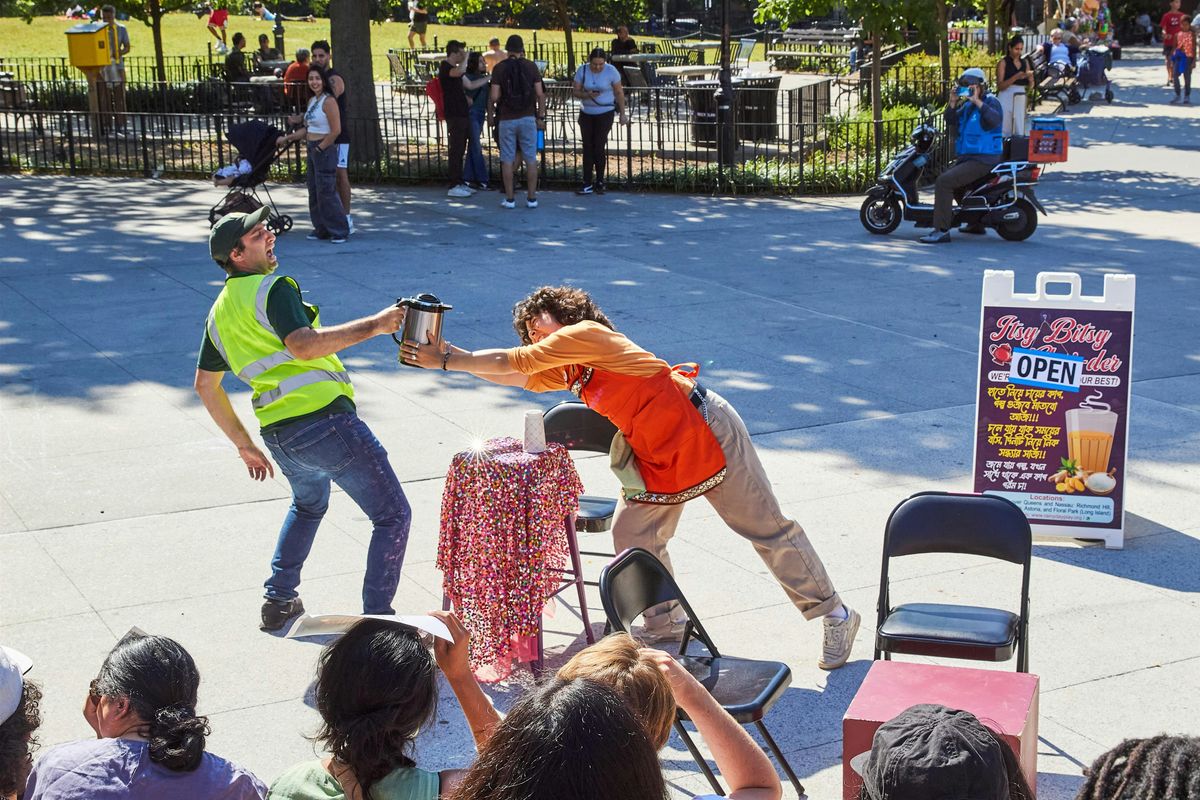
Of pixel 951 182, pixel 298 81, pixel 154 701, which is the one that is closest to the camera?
pixel 154 701

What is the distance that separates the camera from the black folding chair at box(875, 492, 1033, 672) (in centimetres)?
496

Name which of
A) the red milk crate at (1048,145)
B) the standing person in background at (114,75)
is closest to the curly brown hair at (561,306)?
the red milk crate at (1048,145)

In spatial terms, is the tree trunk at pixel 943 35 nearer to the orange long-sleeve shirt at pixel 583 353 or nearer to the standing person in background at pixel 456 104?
the standing person in background at pixel 456 104

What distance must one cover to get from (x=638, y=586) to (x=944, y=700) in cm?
116

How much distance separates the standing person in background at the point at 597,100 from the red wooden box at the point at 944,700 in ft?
45.7

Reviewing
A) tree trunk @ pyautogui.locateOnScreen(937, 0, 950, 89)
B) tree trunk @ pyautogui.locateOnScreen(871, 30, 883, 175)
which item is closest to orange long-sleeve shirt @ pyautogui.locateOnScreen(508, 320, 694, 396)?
tree trunk @ pyautogui.locateOnScreen(871, 30, 883, 175)

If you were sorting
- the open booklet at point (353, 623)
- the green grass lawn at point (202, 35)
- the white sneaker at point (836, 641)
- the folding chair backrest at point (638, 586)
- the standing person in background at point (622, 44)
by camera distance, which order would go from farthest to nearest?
the green grass lawn at point (202, 35)
the standing person in background at point (622, 44)
the white sneaker at point (836, 641)
the folding chair backrest at point (638, 586)
the open booklet at point (353, 623)

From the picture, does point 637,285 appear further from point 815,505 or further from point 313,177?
point 815,505

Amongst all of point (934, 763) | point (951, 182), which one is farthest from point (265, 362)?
point (951, 182)

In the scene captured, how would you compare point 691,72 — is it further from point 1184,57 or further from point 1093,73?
point 1184,57

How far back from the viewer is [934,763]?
2.38 m

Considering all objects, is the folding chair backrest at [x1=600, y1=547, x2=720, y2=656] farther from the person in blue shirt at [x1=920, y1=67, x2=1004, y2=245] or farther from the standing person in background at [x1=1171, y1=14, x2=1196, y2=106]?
the standing person in background at [x1=1171, y1=14, x2=1196, y2=106]

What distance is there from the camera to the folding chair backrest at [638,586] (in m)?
4.65

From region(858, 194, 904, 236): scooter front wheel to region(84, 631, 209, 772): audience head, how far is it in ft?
41.4
